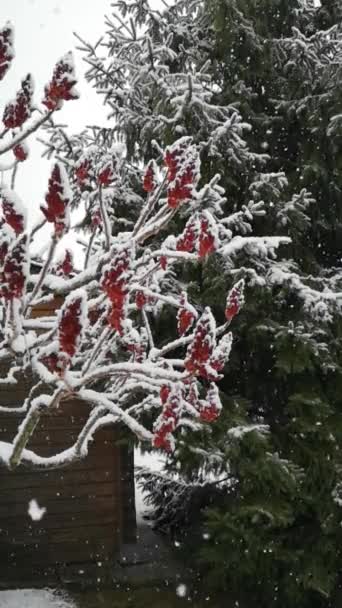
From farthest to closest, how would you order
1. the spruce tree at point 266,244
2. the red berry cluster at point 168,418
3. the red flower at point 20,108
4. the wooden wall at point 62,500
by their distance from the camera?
1. the wooden wall at point 62,500
2. the spruce tree at point 266,244
3. the red berry cluster at point 168,418
4. the red flower at point 20,108

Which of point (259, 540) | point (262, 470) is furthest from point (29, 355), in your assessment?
point (259, 540)

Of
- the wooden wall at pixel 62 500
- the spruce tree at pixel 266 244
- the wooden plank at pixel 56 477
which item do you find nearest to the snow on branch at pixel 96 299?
the spruce tree at pixel 266 244

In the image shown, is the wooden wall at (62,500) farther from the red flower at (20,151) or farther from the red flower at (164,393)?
the red flower at (20,151)

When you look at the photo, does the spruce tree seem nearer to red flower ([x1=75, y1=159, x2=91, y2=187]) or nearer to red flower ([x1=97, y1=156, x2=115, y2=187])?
red flower ([x1=75, y1=159, x2=91, y2=187])

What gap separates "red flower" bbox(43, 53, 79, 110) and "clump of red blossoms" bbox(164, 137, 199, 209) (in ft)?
1.18

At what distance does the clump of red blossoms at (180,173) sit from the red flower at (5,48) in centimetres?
58

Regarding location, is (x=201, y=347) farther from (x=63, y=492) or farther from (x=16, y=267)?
(x=63, y=492)

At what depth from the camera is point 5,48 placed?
1941 mm

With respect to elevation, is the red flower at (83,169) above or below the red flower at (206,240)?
above

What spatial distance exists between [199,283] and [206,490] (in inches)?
121

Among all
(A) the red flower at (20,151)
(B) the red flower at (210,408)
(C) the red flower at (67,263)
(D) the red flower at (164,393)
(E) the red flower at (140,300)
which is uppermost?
(A) the red flower at (20,151)

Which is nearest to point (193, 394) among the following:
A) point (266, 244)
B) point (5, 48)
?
point (5, 48)

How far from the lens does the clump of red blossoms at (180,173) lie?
6.31 ft

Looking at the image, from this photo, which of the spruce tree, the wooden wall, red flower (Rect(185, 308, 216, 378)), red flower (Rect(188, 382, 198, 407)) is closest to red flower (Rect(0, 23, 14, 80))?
red flower (Rect(185, 308, 216, 378))
